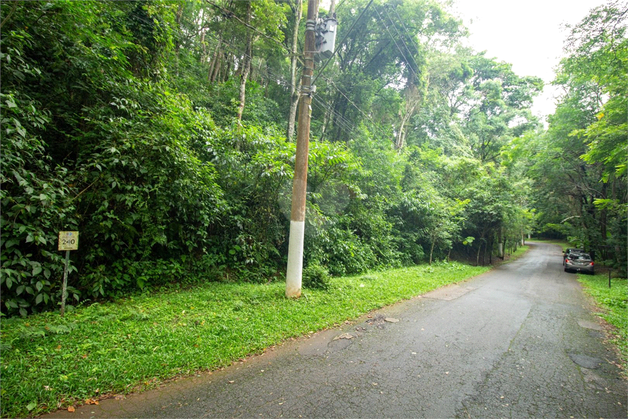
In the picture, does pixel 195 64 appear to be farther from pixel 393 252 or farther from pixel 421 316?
pixel 421 316

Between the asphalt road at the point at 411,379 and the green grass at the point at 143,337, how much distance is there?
215mm

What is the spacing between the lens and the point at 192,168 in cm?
555

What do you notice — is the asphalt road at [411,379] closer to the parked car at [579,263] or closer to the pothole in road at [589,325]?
the pothole in road at [589,325]

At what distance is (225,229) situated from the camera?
694cm

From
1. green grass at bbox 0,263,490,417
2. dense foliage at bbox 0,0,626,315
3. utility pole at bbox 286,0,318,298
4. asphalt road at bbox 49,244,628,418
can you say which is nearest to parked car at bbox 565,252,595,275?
dense foliage at bbox 0,0,626,315

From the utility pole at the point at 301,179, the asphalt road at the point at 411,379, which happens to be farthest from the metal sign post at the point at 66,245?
the utility pole at the point at 301,179

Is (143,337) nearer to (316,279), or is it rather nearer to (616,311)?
(316,279)

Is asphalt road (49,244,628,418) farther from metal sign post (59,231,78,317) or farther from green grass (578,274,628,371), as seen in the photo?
metal sign post (59,231,78,317)

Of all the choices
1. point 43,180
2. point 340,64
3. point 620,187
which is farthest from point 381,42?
point 43,180

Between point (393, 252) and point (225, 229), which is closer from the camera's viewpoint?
point (225, 229)

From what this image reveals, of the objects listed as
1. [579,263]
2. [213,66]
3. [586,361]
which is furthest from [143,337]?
[579,263]

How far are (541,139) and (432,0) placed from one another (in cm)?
1096

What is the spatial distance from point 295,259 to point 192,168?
2.66 meters

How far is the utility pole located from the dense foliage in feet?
2.66
